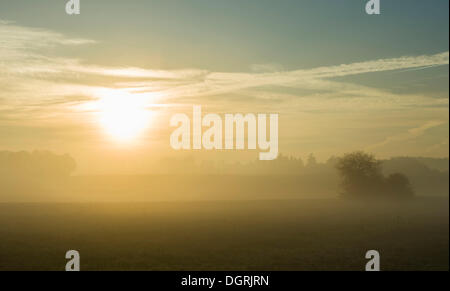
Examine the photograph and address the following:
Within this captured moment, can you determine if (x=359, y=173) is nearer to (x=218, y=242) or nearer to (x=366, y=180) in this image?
(x=366, y=180)

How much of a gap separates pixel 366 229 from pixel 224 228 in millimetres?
16261

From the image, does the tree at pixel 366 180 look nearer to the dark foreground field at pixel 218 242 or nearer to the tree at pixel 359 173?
the tree at pixel 359 173

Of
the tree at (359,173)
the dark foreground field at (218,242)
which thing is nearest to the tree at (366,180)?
the tree at (359,173)

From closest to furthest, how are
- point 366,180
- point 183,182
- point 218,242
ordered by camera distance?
point 218,242 < point 366,180 < point 183,182

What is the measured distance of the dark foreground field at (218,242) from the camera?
25781 millimetres

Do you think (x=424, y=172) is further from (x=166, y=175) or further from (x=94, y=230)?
(x=94, y=230)

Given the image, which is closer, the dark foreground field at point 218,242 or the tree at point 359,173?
the dark foreground field at point 218,242

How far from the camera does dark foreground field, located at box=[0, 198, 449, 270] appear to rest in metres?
25.8

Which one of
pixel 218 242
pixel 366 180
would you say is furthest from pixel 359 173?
pixel 218 242

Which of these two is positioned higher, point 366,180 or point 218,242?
point 366,180

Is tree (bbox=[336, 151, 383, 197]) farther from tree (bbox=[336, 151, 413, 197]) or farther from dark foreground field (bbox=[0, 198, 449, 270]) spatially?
dark foreground field (bbox=[0, 198, 449, 270])

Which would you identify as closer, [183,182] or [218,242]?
[218,242]

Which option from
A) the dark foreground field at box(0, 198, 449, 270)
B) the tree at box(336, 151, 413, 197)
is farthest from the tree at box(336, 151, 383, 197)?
the dark foreground field at box(0, 198, 449, 270)

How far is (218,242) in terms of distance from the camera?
1334 inches
